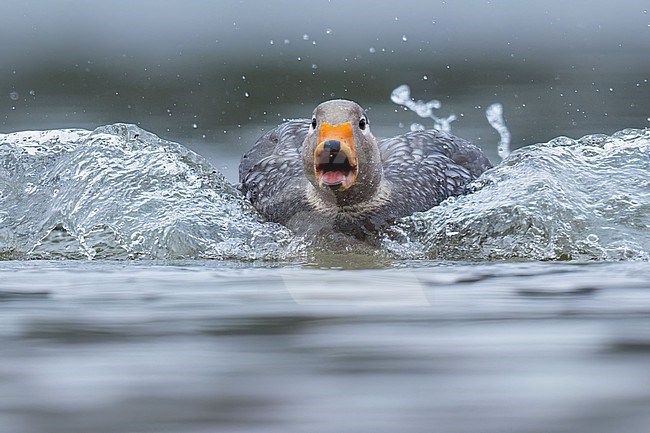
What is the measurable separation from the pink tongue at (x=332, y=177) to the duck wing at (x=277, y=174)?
0.80 metres

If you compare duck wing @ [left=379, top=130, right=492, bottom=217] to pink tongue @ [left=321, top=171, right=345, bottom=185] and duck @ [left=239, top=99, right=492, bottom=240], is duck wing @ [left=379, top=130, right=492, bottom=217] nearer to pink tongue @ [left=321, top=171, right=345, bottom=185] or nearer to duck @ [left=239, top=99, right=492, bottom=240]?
duck @ [left=239, top=99, right=492, bottom=240]

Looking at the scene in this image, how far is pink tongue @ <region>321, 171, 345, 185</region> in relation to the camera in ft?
17.0

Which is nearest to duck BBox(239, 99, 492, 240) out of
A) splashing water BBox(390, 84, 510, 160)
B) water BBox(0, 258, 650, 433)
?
water BBox(0, 258, 650, 433)

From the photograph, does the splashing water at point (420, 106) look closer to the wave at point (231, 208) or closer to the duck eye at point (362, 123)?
the wave at point (231, 208)

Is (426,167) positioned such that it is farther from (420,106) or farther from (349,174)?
(420,106)

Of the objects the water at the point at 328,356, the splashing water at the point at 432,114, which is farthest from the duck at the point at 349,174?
the splashing water at the point at 432,114

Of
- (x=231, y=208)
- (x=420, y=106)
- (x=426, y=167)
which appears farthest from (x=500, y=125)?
(x=231, y=208)

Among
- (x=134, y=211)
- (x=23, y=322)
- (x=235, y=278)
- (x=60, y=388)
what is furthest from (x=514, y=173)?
(x=60, y=388)

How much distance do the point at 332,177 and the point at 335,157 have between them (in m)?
0.11

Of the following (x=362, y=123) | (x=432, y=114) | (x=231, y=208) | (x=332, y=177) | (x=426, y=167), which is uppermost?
(x=432, y=114)

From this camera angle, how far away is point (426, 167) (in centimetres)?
633

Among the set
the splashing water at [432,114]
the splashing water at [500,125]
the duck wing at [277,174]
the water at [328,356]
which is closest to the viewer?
the water at [328,356]

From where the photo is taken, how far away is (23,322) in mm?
2543

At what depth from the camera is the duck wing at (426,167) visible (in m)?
6.04
